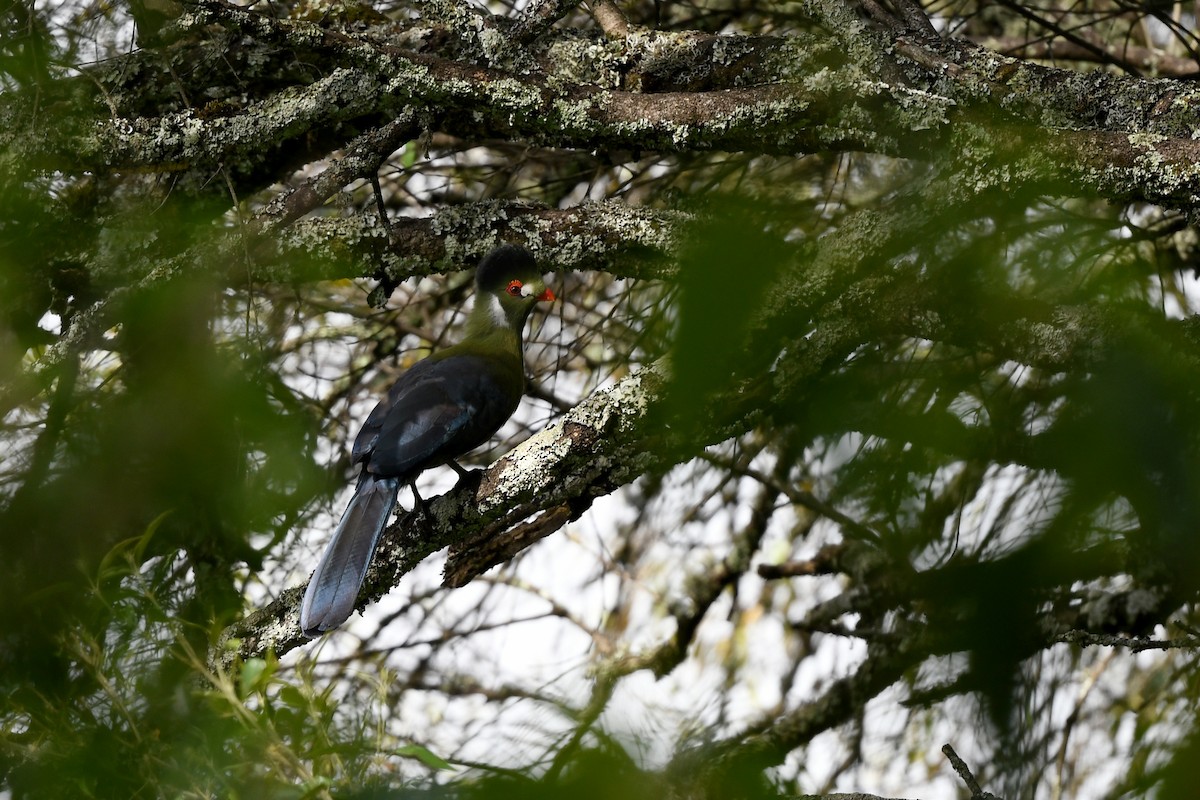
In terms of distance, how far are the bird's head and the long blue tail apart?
67 centimetres

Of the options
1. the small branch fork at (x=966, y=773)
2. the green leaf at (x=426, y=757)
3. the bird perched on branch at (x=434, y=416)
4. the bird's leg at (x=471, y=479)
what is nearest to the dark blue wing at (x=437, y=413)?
the bird perched on branch at (x=434, y=416)

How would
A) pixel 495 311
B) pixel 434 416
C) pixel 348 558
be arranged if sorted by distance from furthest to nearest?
pixel 495 311, pixel 434 416, pixel 348 558

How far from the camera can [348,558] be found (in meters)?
2.72

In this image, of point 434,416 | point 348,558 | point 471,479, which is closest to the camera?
point 348,558

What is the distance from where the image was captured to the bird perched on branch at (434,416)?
8.76 ft

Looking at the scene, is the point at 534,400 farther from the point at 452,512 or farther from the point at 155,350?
the point at 155,350

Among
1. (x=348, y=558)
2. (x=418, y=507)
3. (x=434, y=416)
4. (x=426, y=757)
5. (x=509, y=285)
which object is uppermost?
(x=509, y=285)

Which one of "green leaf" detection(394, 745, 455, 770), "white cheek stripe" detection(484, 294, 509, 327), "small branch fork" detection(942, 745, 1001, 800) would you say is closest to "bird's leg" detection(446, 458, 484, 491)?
"white cheek stripe" detection(484, 294, 509, 327)

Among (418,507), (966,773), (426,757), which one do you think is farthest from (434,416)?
(966,773)

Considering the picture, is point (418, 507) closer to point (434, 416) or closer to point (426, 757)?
point (434, 416)

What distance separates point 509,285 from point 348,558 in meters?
0.97

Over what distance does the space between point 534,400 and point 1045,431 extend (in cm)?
311

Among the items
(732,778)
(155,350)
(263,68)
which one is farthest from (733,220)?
(263,68)

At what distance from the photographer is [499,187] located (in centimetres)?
409
